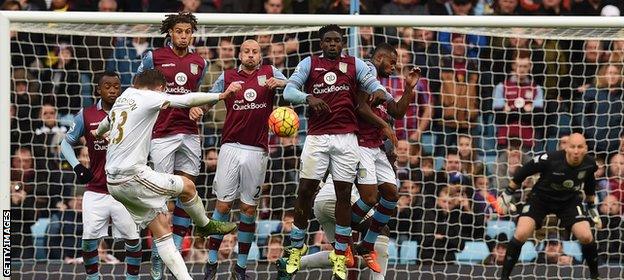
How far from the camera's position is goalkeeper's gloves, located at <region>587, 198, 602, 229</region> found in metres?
13.3

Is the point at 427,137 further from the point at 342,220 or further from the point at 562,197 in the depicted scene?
the point at 342,220

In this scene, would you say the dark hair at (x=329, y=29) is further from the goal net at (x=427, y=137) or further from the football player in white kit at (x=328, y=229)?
the goal net at (x=427, y=137)

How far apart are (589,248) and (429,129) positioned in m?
2.25

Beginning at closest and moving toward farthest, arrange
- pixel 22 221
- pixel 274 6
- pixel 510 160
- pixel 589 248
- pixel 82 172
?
pixel 82 172 → pixel 589 248 → pixel 22 221 → pixel 510 160 → pixel 274 6

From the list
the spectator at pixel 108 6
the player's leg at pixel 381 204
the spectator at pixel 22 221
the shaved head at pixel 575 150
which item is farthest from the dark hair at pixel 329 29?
the spectator at pixel 108 6

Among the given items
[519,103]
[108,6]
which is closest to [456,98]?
[519,103]

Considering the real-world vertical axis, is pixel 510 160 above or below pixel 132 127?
below

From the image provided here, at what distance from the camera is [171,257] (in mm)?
11148

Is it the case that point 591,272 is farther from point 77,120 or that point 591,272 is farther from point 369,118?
point 77,120

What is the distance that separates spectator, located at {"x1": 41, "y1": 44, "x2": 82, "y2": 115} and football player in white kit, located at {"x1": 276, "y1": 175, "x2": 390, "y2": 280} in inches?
125

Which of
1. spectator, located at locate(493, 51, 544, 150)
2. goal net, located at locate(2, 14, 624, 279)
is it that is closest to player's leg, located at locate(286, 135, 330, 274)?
goal net, located at locate(2, 14, 624, 279)

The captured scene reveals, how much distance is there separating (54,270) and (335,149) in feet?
11.7

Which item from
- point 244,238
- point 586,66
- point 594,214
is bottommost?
point 244,238

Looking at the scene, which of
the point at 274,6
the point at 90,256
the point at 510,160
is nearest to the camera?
the point at 90,256
